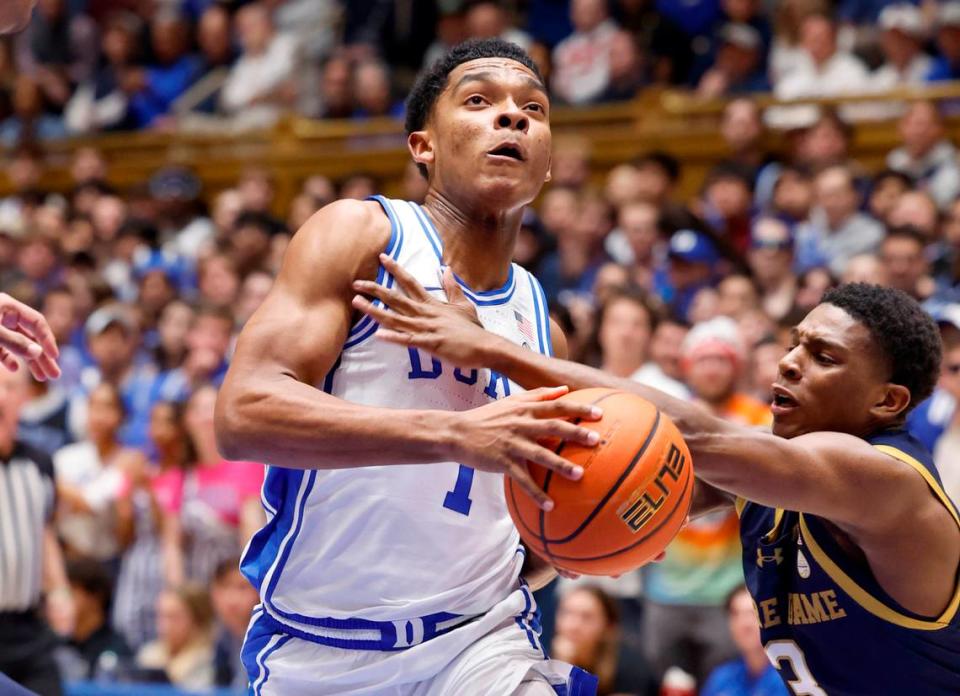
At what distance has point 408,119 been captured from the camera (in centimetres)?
409

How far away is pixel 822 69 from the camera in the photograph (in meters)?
9.48

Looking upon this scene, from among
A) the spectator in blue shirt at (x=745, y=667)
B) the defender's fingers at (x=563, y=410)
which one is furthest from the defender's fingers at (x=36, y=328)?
the spectator in blue shirt at (x=745, y=667)

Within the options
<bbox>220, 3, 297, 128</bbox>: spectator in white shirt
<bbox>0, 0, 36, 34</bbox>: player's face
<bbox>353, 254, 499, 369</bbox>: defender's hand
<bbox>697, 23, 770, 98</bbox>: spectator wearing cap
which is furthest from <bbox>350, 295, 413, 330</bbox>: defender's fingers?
<bbox>220, 3, 297, 128</bbox>: spectator in white shirt

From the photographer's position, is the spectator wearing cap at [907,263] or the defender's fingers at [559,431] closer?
the defender's fingers at [559,431]

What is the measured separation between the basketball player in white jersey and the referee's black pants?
293 centimetres

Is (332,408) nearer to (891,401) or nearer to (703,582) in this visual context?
(891,401)

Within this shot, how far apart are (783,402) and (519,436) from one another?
3.51 feet

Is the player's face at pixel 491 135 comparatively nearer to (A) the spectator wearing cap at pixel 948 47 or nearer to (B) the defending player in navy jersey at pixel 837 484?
(B) the defending player in navy jersey at pixel 837 484

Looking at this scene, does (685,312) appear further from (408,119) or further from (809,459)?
(809,459)

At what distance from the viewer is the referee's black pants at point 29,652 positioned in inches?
246

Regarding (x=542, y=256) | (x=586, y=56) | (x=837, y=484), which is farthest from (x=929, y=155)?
(x=837, y=484)

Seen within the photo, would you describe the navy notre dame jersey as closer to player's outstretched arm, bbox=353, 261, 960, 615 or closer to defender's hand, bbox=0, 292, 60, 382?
player's outstretched arm, bbox=353, 261, 960, 615

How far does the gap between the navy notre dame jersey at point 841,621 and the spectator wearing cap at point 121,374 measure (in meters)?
5.66

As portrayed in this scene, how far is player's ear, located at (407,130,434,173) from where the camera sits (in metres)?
3.95
